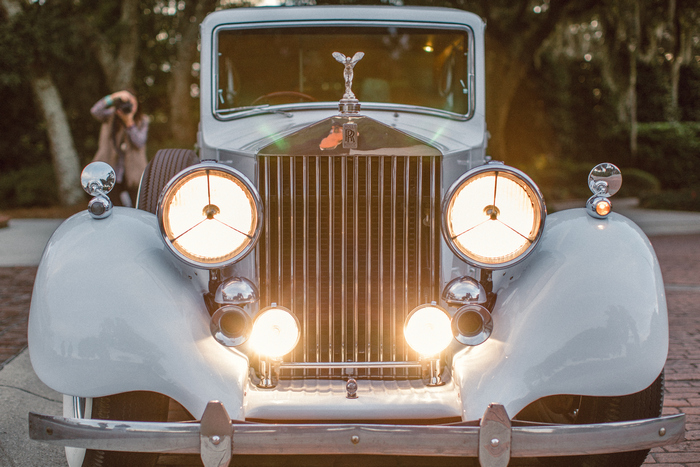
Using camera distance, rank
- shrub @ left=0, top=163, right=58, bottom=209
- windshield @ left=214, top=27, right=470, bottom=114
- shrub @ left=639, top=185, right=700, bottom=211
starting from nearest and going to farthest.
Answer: windshield @ left=214, top=27, right=470, bottom=114, shrub @ left=0, top=163, right=58, bottom=209, shrub @ left=639, top=185, right=700, bottom=211

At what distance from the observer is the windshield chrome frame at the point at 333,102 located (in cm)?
291

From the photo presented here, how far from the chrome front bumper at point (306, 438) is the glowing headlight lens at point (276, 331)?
34cm

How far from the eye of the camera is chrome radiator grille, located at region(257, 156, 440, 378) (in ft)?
7.47

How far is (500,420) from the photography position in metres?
1.81

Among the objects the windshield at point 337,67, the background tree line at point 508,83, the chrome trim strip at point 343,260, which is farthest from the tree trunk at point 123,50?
the chrome trim strip at point 343,260

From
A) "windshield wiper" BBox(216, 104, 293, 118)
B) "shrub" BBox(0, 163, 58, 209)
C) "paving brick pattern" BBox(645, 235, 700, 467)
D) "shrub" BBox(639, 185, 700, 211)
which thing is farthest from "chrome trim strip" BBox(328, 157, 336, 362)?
"shrub" BBox(639, 185, 700, 211)

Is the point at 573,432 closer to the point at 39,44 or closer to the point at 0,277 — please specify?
the point at 0,277

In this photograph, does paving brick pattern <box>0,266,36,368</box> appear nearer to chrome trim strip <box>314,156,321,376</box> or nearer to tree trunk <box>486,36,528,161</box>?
chrome trim strip <box>314,156,321,376</box>

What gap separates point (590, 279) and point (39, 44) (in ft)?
38.6

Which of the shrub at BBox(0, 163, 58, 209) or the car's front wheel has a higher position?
the car's front wheel

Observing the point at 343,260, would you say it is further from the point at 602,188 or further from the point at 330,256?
the point at 602,188

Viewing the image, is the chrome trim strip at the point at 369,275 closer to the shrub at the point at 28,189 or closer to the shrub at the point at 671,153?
the shrub at the point at 28,189

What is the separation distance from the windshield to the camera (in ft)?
7.43

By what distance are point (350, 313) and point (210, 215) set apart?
0.65 meters
